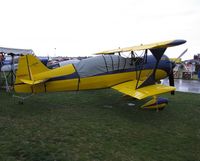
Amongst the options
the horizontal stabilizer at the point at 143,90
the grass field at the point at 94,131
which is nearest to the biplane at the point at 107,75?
the horizontal stabilizer at the point at 143,90

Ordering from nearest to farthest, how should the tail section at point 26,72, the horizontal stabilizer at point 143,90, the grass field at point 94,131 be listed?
the grass field at point 94,131, the horizontal stabilizer at point 143,90, the tail section at point 26,72

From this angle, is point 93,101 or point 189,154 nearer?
point 189,154

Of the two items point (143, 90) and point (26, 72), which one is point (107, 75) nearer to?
point (143, 90)

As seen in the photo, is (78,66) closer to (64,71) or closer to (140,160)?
(64,71)

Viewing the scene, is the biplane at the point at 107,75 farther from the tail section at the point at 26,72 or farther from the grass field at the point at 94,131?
the grass field at the point at 94,131

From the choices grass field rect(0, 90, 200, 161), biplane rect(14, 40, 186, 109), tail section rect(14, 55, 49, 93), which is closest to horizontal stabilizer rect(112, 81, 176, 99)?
biplane rect(14, 40, 186, 109)

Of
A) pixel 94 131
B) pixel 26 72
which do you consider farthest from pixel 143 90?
pixel 26 72

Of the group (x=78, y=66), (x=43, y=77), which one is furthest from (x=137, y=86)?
(x=43, y=77)

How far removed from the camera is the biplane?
399 inches

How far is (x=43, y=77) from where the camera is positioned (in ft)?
33.4

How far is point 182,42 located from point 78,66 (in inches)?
160

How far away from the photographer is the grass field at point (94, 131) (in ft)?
18.6

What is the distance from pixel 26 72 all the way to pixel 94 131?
423 cm

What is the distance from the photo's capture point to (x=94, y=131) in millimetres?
7270
